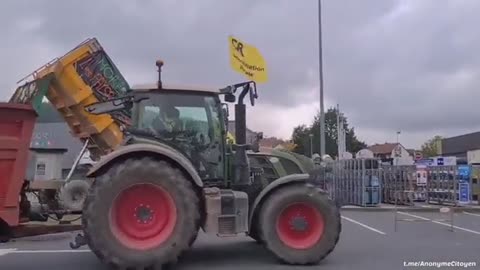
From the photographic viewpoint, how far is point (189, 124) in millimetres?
9531

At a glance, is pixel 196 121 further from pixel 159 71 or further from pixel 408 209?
pixel 408 209

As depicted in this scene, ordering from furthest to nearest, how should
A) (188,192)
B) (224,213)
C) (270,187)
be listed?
1. (270,187)
2. (224,213)
3. (188,192)

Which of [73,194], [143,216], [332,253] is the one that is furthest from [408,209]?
[143,216]

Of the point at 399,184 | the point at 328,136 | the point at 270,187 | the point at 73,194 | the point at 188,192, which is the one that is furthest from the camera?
the point at 328,136

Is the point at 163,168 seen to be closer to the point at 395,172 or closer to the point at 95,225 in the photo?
the point at 95,225

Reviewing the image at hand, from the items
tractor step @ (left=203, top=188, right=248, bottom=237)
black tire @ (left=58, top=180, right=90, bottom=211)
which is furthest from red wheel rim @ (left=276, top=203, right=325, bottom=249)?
black tire @ (left=58, top=180, right=90, bottom=211)

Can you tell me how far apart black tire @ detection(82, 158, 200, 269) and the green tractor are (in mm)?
14

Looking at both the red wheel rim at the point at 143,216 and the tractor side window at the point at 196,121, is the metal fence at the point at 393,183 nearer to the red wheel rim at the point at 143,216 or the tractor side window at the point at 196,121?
the tractor side window at the point at 196,121

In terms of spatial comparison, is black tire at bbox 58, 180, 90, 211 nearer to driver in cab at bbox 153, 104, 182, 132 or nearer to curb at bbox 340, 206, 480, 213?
driver in cab at bbox 153, 104, 182, 132

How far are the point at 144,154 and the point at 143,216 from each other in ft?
2.96

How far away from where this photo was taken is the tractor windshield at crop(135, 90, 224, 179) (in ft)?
31.0

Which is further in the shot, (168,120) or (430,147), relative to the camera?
(430,147)

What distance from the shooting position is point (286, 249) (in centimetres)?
939

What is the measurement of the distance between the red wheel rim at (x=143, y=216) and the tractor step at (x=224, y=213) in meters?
0.62
